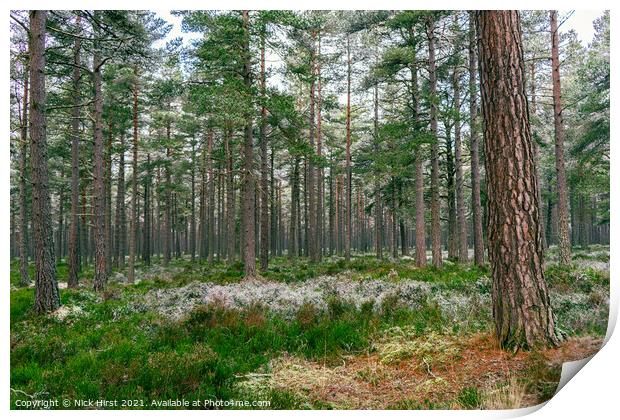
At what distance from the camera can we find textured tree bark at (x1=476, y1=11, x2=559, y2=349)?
3871 millimetres

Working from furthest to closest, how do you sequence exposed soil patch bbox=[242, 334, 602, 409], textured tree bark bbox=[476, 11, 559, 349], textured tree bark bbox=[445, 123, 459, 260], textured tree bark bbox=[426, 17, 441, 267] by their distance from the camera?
textured tree bark bbox=[445, 123, 459, 260] → textured tree bark bbox=[426, 17, 441, 267] → textured tree bark bbox=[476, 11, 559, 349] → exposed soil patch bbox=[242, 334, 602, 409]

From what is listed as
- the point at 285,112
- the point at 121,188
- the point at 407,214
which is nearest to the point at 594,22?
the point at 285,112

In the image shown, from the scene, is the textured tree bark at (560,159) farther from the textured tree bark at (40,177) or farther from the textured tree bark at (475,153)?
the textured tree bark at (40,177)

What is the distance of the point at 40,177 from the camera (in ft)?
20.1

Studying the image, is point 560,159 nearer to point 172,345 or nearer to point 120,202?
point 172,345

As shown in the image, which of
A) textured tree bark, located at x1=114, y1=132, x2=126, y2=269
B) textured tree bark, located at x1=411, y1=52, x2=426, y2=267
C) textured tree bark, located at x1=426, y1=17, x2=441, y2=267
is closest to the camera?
textured tree bark, located at x1=426, y1=17, x2=441, y2=267

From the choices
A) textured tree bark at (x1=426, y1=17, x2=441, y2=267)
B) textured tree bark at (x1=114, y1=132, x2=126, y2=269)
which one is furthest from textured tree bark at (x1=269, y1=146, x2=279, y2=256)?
textured tree bark at (x1=426, y1=17, x2=441, y2=267)

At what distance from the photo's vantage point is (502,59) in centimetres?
403

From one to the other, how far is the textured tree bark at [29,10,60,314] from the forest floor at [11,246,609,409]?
276 mm

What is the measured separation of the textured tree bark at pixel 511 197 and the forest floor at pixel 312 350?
30 centimetres

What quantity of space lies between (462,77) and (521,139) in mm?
10505

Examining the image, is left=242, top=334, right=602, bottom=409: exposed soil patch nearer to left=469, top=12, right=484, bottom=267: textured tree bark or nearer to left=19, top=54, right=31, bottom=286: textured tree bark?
left=19, top=54, right=31, bottom=286: textured tree bark

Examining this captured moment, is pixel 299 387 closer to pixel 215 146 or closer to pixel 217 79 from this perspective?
pixel 217 79

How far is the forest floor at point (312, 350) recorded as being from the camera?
383 centimetres
